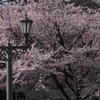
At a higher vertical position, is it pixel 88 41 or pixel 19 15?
pixel 19 15

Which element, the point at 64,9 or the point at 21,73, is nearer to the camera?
the point at 21,73

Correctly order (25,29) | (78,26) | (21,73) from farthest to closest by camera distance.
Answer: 1. (78,26)
2. (21,73)
3. (25,29)

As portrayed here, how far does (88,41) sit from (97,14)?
4.96 ft

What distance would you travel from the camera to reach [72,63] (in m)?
16.0

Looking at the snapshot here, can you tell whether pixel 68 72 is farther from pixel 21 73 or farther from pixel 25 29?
pixel 25 29

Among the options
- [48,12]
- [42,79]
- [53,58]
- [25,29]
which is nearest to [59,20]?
[48,12]

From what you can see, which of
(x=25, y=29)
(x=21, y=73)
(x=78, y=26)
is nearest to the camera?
(x=25, y=29)

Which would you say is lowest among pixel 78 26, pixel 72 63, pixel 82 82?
pixel 82 82

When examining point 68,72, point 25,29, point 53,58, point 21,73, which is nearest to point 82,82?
point 68,72

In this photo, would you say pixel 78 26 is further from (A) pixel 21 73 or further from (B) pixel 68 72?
(A) pixel 21 73

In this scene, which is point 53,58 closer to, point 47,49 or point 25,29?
point 47,49

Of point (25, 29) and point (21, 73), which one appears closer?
point (25, 29)

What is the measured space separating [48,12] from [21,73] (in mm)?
3320

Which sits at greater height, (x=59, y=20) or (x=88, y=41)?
(x=59, y=20)
